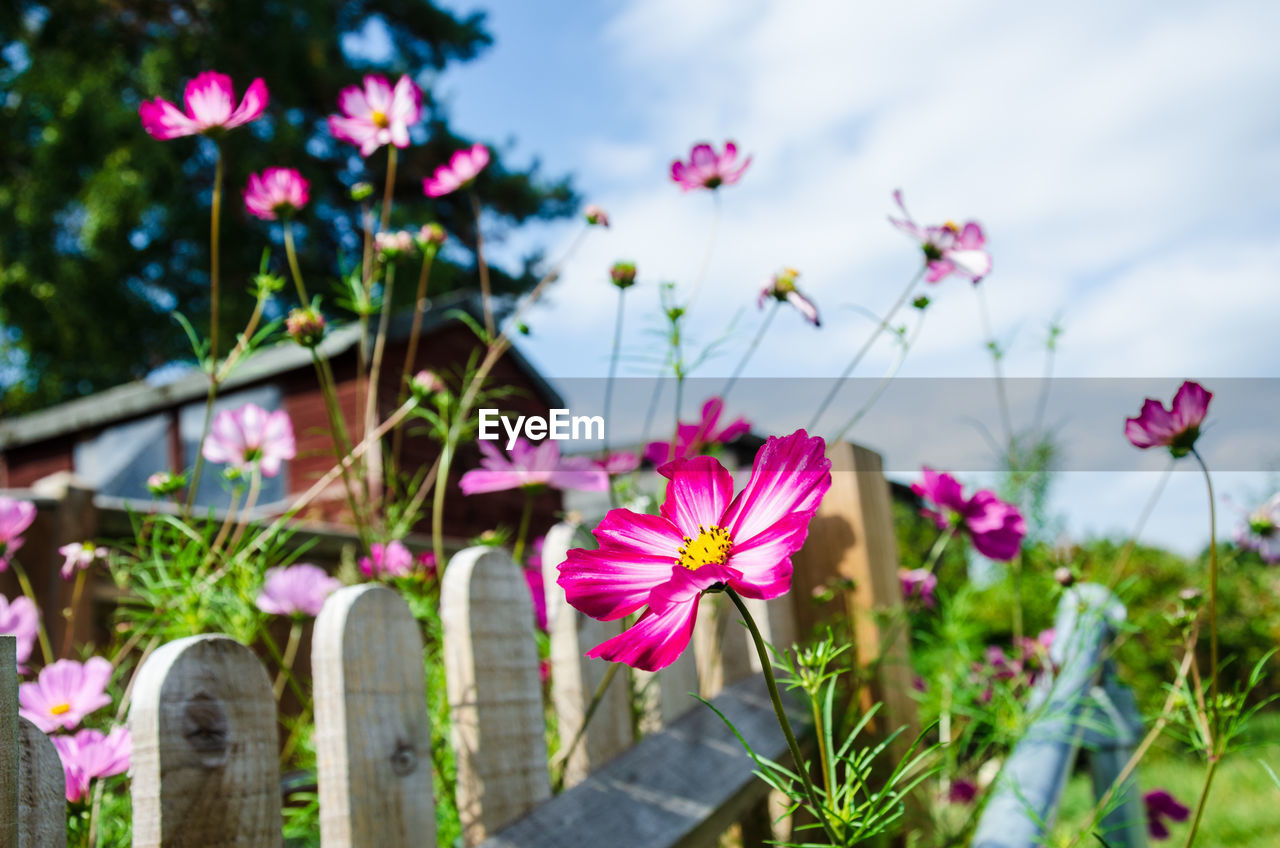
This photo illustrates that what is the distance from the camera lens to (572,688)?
1174mm

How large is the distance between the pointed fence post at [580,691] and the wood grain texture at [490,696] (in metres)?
0.09

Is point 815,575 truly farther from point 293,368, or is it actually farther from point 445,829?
point 293,368

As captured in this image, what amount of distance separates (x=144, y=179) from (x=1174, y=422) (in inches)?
530

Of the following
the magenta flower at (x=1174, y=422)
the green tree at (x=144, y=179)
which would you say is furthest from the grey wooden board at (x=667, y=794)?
the green tree at (x=144, y=179)

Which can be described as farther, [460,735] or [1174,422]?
[460,735]

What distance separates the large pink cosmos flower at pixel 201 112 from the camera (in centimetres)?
99

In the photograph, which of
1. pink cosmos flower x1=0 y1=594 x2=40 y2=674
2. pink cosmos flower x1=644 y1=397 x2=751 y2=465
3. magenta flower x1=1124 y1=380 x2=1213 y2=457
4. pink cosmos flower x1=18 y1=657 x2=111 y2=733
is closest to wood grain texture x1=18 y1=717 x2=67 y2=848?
pink cosmos flower x1=18 y1=657 x2=111 y2=733

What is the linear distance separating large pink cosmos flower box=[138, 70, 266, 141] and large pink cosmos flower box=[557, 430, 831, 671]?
73cm

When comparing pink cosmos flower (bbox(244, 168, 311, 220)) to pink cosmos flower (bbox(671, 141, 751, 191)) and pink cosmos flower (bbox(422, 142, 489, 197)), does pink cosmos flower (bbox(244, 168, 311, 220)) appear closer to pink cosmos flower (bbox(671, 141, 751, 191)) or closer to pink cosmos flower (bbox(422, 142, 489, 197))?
pink cosmos flower (bbox(422, 142, 489, 197))

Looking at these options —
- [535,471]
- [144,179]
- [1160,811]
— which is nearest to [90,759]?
[535,471]

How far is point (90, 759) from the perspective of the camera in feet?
2.81

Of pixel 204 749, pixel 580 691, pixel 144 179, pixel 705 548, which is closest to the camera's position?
pixel 705 548

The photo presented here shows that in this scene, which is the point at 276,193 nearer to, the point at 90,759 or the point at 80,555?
the point at 80,555

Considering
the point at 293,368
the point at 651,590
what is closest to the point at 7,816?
the point at 651,590
